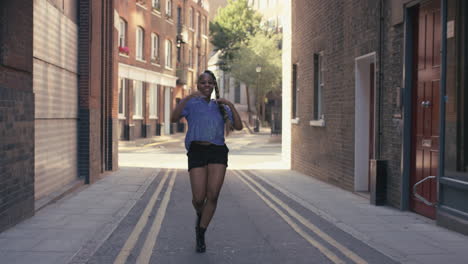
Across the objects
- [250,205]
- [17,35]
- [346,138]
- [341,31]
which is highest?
[341,31]

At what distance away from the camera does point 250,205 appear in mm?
10172

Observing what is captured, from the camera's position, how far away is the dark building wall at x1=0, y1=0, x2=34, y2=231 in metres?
7.43

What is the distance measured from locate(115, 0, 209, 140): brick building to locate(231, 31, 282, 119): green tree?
526cm

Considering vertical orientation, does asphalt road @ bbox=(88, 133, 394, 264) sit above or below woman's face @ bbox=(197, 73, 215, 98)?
below

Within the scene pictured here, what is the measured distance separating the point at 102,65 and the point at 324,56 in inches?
227

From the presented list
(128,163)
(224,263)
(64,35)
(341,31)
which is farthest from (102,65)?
(224,263)

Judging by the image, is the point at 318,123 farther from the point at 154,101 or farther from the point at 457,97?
the point at 154,101

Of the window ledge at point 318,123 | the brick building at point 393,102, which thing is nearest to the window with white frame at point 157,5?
the brick building at point 393,102

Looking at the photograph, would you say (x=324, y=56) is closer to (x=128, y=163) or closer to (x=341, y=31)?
(x=341, y=31)

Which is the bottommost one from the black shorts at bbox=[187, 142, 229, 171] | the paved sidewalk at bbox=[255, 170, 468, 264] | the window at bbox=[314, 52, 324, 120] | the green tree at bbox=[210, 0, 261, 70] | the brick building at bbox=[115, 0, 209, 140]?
the paved sidewalk at bbox=[255, 170, 468, 264]

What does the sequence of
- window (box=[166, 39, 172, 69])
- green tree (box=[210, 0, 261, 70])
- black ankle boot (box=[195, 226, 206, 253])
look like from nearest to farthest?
1. black ankle boot (box=[195, 226, 206, 253])
2. window (box=[166, 39, 172, 69])
3. green tree (box=[210, 0, 261, 70])

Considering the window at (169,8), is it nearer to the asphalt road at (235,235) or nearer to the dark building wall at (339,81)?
the dark building wall at (339,81)

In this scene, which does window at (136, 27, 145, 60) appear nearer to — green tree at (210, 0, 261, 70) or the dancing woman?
green tree at (210, 0, 261, 70)

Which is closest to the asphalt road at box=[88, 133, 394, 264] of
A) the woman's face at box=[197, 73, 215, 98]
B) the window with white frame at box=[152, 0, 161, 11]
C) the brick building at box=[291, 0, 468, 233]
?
the brick building at box=[291, 0, 468, 233]
